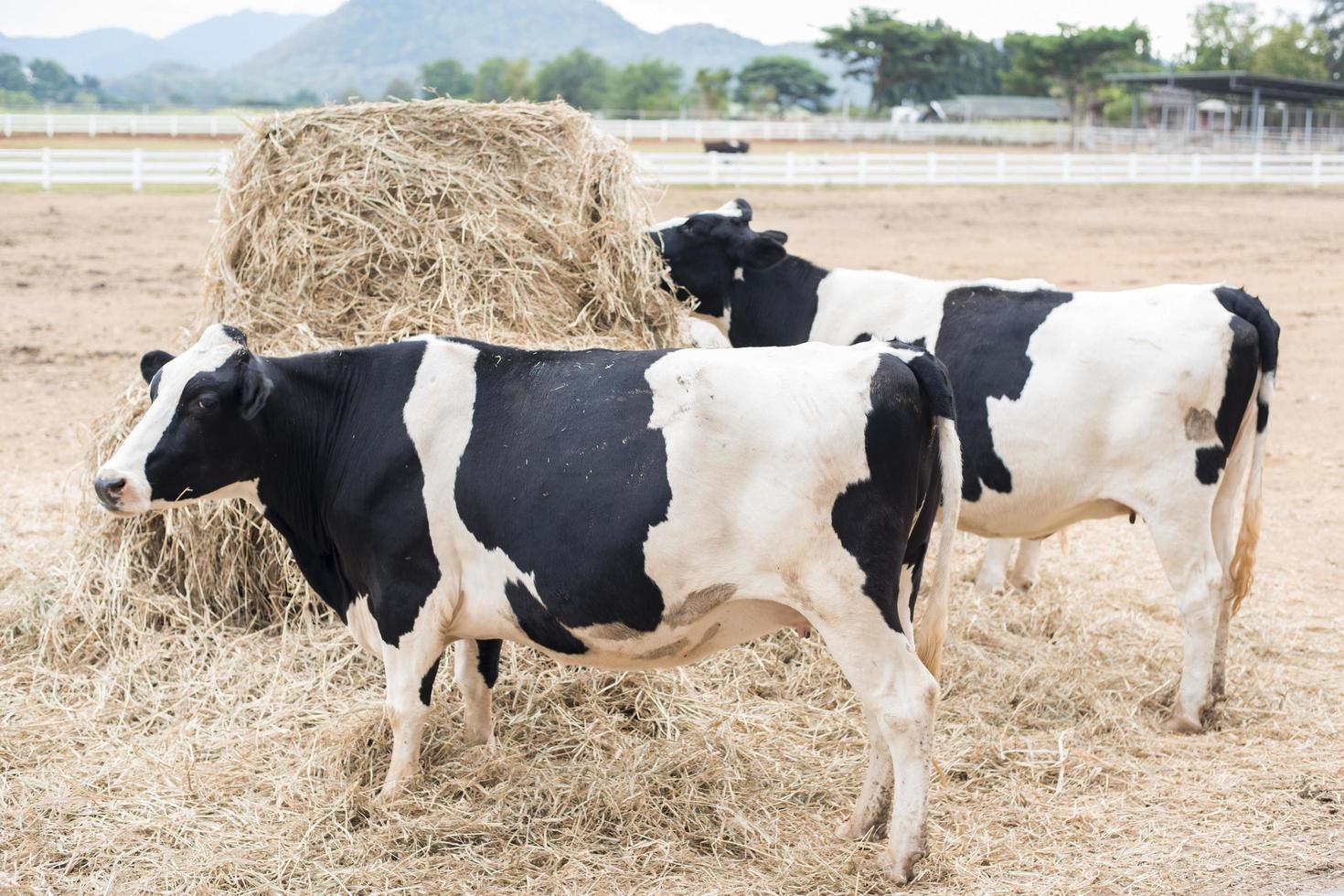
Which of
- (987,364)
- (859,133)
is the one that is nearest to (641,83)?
(859,133)

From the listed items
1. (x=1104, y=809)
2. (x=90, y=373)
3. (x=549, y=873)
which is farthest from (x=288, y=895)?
(x=90, y=373)

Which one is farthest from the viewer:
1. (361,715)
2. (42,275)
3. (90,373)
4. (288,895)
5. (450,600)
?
(42,275)

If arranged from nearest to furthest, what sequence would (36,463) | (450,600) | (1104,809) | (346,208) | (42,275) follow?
(450,600), (1104,809), (346,208), (36,463), (42,275)

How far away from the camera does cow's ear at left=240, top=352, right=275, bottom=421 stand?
425 centimetres

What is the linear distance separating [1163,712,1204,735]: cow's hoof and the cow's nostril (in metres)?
4.27

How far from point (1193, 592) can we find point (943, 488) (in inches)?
74.5

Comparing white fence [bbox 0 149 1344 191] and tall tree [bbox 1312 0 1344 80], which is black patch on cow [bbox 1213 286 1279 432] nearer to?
white fence [bbox 0 149 1344 191]

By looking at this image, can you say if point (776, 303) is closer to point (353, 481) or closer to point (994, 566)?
point (994, 566)

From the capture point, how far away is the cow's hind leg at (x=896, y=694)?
3908 mm

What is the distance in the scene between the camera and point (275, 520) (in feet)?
15.3

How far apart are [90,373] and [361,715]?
7803 mm

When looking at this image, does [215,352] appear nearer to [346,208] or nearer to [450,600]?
[450,600]

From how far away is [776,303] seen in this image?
6.76m

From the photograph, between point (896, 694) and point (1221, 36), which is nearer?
point (896, 694)
